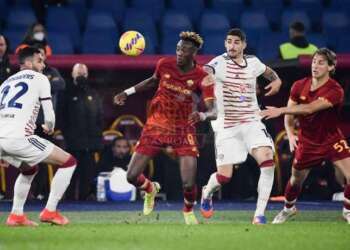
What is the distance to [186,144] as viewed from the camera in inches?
509

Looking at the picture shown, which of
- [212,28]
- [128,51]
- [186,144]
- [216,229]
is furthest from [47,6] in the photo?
[216,229]

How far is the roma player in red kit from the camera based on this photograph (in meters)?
12.9

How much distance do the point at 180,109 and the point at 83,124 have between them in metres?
5.03

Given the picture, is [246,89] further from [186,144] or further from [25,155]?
[25,155]

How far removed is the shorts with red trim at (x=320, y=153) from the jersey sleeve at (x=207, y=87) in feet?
4.23

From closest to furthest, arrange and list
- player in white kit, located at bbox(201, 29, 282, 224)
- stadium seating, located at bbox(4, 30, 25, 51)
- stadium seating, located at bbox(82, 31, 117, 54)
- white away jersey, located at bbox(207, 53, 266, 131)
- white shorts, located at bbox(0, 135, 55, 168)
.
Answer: white shorts, located at bbox(0, 135, 55, 168)
player in white kit, located at bbox(201, 29, 282, 224)
white away jersey, located at bbox(207, 53, 266, 131)
stadium seating, located at bbox(4, 30, 25, 51)
stadium seating, located at bbox(82, 31, 117, 54)

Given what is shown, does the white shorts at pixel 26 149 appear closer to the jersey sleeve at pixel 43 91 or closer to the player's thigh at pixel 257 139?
the jersey sleeve at pixel 43 91

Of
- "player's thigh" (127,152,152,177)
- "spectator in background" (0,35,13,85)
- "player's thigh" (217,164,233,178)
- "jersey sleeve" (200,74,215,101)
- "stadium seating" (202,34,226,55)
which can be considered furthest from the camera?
"stadium seating" (202,34,226,55)

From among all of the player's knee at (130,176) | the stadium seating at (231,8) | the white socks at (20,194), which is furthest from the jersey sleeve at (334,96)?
the stadium seating at (231,8)

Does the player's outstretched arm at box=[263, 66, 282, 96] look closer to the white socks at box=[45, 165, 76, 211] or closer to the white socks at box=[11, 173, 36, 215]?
the white socks at box=[45, 165, 76, 211]

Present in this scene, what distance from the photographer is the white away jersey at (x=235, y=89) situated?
1350cm

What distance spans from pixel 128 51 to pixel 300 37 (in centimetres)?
496

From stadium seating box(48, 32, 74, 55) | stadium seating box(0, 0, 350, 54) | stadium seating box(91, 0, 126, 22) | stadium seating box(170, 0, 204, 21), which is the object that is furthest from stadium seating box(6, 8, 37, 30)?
stadium seating box(170, 0, 204, 21)

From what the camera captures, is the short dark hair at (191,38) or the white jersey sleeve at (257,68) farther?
the white jersey sleeve at (257,68)
